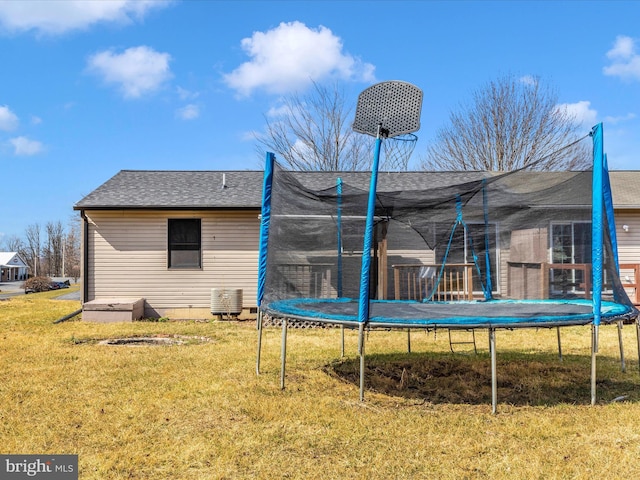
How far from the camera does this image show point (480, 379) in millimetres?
5734

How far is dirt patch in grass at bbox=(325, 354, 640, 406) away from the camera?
4992 mm

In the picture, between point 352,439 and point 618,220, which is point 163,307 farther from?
point 618,220

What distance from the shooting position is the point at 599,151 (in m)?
4.66

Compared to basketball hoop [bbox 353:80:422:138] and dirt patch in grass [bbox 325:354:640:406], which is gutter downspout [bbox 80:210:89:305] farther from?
basketball hoop [bbox 353:80:422:138]

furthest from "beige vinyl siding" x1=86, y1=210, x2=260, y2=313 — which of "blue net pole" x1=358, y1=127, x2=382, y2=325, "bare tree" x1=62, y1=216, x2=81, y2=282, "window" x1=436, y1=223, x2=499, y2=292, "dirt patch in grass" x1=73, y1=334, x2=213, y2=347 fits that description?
"bare tree" x1=62, y1=216, x2=81, y2=282

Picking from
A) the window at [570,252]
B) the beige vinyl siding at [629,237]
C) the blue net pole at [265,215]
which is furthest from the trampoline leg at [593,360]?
the beige vinyl siding at [629,237]

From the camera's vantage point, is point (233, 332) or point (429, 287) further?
point (233, 332)

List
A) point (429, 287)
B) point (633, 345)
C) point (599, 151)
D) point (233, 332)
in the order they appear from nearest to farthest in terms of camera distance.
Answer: point (599, 151)
point (429, 287)
point (633, 345)
point (233, 332)

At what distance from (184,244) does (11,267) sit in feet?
202

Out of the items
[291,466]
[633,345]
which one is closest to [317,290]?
[291,466]

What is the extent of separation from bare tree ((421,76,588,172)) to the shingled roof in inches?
403

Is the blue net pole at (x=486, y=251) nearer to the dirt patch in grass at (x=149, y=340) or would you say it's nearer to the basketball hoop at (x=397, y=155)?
the dirt patch in grass at (x=149, y=340)

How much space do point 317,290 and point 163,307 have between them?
7054mm

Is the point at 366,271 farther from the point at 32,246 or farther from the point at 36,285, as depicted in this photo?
the point at 32,246
